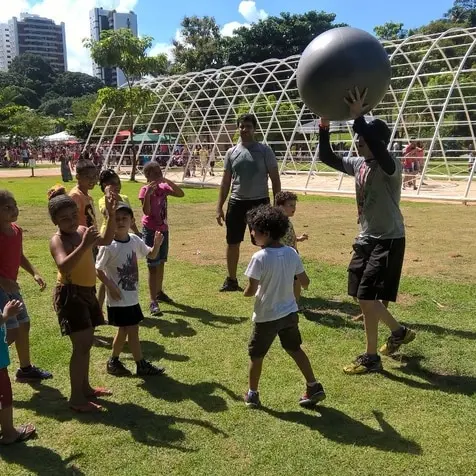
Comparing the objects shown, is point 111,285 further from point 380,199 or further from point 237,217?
point 237,217

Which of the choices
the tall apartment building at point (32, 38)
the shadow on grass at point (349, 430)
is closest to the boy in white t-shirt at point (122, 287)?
the shadow on grass at point (349, 430)

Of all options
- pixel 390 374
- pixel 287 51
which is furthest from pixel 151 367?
pixel 287 51

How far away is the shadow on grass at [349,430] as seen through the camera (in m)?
3.10

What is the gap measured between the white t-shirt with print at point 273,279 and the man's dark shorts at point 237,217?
2.84 m

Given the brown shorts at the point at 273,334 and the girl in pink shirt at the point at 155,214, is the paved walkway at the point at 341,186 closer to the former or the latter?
the girl in pink shirt at the point at 155,214

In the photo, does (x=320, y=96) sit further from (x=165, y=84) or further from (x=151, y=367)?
(x=165, y=84)

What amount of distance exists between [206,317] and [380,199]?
7.15 feet

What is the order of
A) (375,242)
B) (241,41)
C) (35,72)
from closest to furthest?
1. (375,242)
2. (241,41)
3. (35,72)

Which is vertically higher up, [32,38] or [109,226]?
[32,38]

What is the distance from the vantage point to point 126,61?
22125 millimetres

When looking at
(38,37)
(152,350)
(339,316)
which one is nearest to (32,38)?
(38,37)

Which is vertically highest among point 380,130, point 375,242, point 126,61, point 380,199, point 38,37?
point 38,37

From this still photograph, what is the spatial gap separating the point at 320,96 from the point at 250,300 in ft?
8.20

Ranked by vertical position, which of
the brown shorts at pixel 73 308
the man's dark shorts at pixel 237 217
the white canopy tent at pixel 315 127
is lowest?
the brown shorts at pixel 73 308
